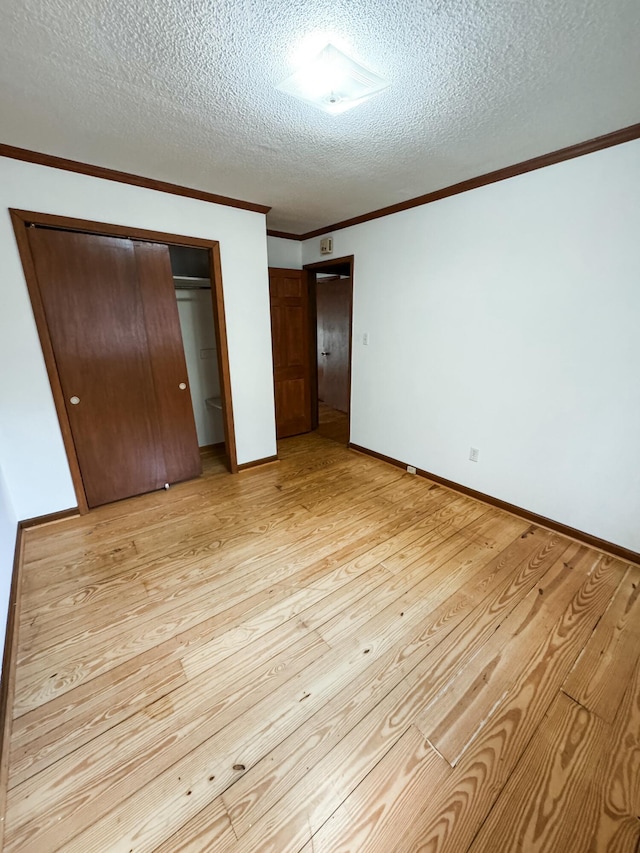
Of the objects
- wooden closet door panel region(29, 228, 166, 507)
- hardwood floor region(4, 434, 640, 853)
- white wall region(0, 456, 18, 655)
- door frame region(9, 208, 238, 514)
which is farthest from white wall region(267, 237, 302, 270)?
white wall region(0, 456, 18, 655)

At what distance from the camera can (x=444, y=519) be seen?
98.9 inches

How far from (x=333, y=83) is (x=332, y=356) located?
4.15 meters

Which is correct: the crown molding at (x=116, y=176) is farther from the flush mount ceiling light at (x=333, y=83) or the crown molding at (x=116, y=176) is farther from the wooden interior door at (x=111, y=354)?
the flush mount ceiling light at (x=333, y=83)

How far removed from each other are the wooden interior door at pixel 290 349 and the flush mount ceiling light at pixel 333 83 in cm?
234

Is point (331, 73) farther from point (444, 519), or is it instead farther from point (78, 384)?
point (444, 519)

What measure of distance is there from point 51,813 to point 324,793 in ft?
2.76

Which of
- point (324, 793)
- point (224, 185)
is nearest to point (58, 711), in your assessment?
point (324, 793)

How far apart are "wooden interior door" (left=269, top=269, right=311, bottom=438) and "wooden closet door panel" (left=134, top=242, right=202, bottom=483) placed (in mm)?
1301

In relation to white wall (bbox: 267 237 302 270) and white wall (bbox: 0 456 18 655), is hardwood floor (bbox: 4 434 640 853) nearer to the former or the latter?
white wall (bbox: 0 456 18 655)

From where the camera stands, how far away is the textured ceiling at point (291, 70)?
3.78 feet

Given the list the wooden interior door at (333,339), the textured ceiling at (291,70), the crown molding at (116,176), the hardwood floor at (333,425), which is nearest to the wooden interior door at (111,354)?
the crown molding at (116,176)

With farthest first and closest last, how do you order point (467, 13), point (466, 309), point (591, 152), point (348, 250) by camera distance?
point (348, 250)
point (466, 309)
point (591, 152)
point (467, 13)

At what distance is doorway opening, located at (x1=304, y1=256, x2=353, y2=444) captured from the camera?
465 centimetres

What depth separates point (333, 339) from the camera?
17.9 feet
